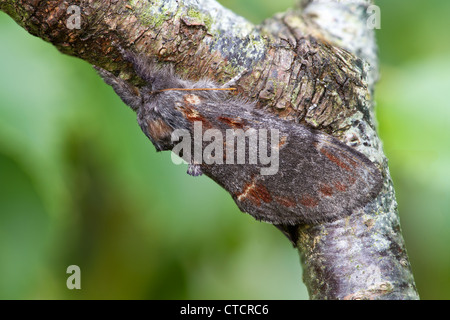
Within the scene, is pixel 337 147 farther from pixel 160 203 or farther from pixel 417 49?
pixel 417 49

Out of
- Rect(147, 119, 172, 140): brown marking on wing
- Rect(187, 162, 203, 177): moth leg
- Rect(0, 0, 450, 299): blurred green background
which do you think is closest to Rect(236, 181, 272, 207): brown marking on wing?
Rect(187, 162, 203, 177): moth leg

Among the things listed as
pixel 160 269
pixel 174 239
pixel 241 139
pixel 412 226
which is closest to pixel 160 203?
pixel 174 239

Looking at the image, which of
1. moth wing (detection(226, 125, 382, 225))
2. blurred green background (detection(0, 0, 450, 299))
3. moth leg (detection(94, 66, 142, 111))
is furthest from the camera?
blurred green background (detection(0, 0, 450, 299))

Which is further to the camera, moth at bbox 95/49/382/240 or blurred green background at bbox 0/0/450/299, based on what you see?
blurred green background at bbox 0/0/450/299

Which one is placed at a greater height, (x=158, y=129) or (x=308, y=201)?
(x=158, y=129)

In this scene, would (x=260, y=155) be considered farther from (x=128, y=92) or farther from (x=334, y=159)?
(x=128, y=92)

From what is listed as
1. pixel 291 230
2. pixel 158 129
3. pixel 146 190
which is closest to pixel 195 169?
pixel 158 129

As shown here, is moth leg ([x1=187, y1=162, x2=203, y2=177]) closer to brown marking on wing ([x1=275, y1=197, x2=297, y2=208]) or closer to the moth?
the moth

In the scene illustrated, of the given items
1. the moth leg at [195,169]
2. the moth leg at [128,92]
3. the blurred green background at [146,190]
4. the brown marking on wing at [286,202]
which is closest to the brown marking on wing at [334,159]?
the brown marking on wing at [286,202]
